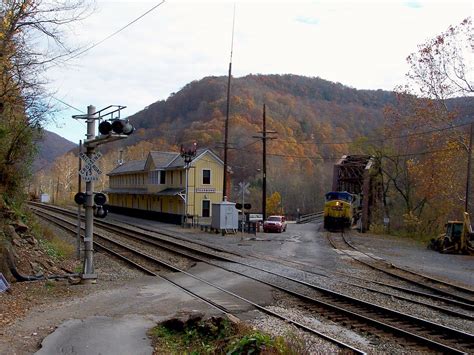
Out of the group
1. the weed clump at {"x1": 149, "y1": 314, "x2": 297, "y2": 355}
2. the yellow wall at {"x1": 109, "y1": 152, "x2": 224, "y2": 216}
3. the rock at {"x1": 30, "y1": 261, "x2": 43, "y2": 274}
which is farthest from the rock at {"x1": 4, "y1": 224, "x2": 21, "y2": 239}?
the yellow wall at {"x1": 109, "y1": 152, "x2": 224, "y2": 216}

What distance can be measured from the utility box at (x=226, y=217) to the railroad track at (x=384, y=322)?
22993 millimetres

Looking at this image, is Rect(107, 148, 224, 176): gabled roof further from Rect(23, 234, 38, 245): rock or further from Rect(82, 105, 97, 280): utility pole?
Rect(82, 105, 97, 280): utility pole

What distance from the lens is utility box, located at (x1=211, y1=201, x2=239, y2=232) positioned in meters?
37.8

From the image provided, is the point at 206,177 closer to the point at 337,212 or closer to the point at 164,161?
the point at 164,161

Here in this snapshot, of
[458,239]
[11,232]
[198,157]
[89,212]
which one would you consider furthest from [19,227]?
[198,157]

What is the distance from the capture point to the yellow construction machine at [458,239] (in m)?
29.4

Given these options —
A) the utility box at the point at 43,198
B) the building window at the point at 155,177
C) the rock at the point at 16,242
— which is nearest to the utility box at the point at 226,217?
the building window at the point at 155,177

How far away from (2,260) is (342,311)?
8471 millimetres

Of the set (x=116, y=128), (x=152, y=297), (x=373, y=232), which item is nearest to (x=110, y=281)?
(x=152, y=297)

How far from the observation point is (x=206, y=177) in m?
51.5

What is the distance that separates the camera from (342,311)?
11883mm

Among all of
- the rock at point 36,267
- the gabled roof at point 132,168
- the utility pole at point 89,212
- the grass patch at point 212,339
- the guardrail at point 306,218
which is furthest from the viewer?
the guardrail at point 306,218

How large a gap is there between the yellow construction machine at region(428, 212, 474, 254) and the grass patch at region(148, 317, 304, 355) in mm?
23565

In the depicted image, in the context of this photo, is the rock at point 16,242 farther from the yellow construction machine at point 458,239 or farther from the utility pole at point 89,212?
the yellow construction machine at point 458,239
